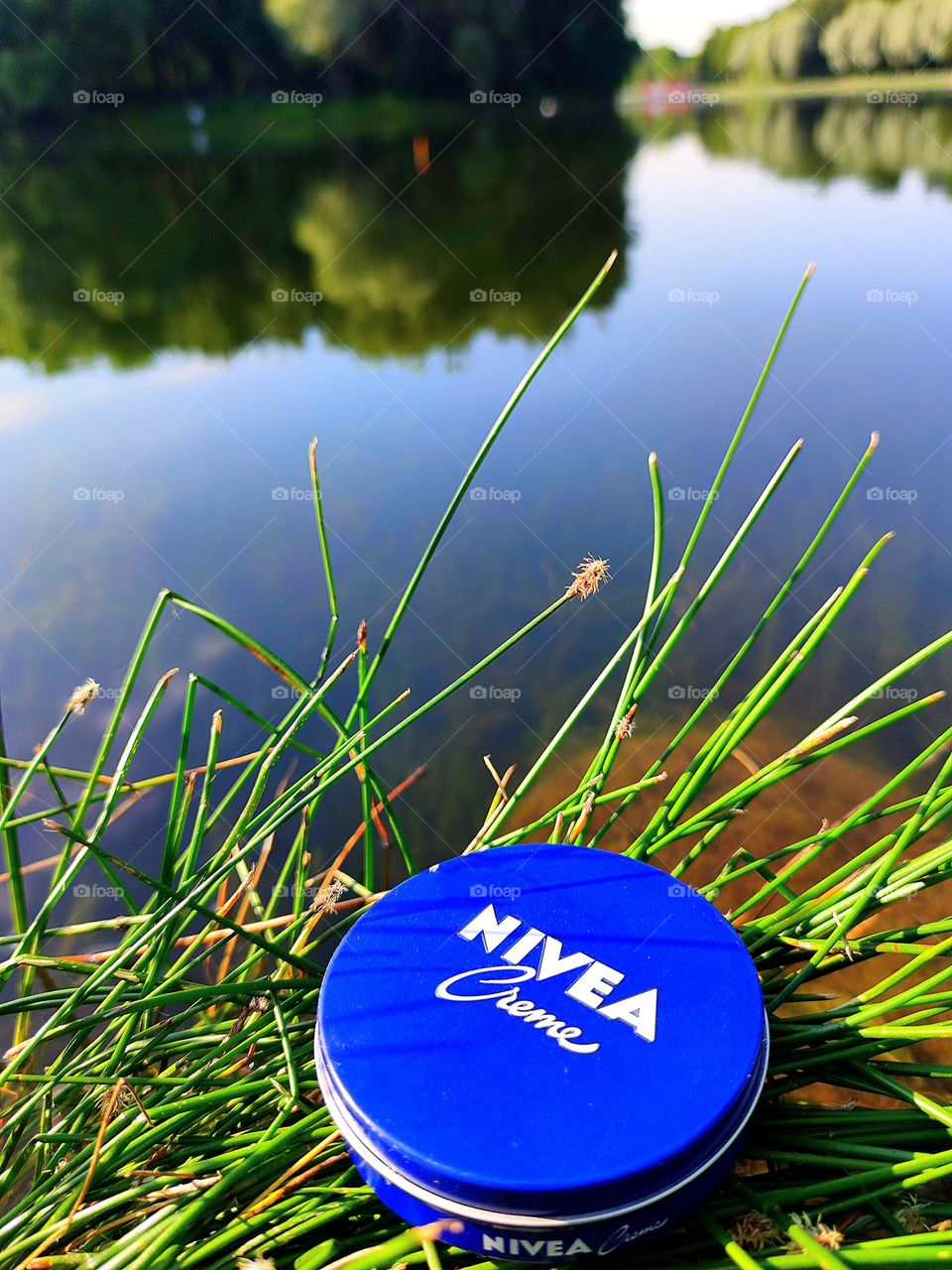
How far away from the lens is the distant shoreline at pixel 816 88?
69.8 feet

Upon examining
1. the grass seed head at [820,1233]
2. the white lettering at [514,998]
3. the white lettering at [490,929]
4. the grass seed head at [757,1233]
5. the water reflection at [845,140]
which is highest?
the water reflection at [845,140]

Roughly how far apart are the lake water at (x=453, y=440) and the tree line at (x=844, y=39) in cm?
1775

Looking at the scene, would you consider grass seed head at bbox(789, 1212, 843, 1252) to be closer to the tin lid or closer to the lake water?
the tin lid

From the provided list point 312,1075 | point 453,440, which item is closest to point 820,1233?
point 312,1075

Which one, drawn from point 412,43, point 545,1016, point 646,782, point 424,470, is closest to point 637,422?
point 424,470

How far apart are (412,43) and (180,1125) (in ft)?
70.1

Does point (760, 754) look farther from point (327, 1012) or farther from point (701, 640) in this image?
point (327, 1012)

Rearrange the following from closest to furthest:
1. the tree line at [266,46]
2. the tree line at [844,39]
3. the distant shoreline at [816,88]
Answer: the tree line at [266,46], the tree line at [844,39], the distant shoreline at [816,88]

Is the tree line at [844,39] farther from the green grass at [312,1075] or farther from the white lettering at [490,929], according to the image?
the white lettering at [490,929]

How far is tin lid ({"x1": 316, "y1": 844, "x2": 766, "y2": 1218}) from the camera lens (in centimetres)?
61

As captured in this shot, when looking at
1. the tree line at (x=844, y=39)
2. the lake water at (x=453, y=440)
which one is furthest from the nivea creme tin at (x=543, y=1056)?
the tree line at (x=844, y=39)

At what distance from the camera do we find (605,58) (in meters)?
22.6

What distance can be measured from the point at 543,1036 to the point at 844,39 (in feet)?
97.4

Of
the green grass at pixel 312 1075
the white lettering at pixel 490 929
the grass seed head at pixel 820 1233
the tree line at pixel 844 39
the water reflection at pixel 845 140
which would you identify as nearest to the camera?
the grass seed head at pixel 820 1233
